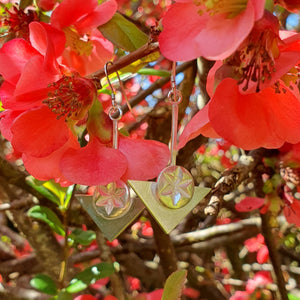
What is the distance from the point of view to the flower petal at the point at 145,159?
622 millimetres

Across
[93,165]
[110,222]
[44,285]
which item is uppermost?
[93,165]

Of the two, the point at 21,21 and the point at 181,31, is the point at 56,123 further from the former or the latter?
the point at 21,21

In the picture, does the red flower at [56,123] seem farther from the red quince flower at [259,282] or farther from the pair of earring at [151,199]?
the red quince flower at [259,282]

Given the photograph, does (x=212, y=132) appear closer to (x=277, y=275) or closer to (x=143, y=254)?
(x=277, y=275)

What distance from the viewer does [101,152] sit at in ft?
2.04

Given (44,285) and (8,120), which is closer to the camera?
(8,120)

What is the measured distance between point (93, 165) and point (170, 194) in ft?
0.35

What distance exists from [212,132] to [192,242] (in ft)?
3.50

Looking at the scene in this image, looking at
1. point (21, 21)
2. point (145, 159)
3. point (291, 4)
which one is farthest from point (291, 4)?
point (21, 21)

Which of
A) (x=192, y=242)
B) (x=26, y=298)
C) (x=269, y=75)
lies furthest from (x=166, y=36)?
(x=192, y=242)

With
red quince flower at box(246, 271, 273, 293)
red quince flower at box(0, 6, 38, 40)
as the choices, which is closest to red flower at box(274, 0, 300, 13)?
red quince flower at box(0, 6, 38, 40)

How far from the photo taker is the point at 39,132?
597mm

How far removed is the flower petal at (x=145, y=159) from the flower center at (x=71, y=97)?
0.26ft

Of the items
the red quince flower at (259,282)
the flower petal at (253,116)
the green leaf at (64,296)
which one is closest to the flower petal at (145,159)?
the flower petal at (253,116)
